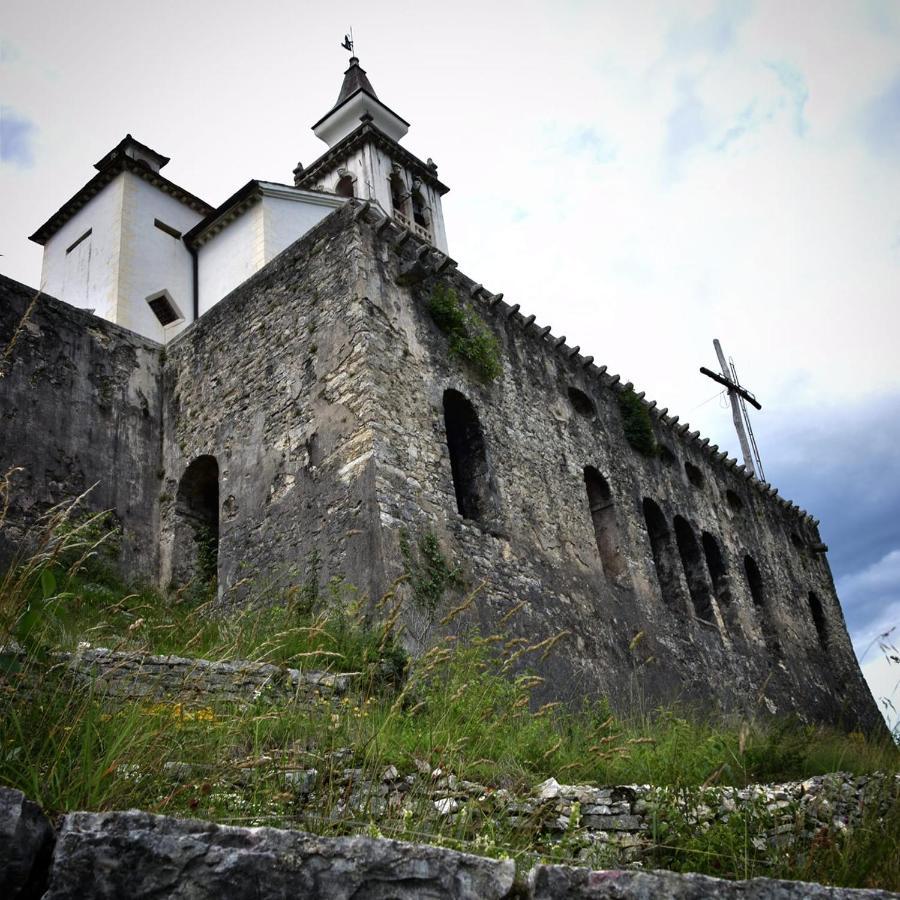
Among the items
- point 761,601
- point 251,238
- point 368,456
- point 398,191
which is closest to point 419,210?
point 398,191

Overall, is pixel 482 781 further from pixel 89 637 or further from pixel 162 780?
pixel 89 637

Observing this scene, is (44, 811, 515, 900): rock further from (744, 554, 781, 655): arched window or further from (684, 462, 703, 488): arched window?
(744, 554, 781, 655): arched window

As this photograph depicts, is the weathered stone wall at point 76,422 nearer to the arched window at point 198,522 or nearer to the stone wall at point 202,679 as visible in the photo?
the arched window at point 198,522

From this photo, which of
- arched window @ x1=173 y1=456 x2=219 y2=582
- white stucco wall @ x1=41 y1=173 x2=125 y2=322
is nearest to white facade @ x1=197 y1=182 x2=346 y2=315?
white stucco wall @ x1=41 y1=173 x2=125 y2=322

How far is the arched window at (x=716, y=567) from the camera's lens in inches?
630

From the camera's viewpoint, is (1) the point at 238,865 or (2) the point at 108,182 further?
(2) the point at 108,182

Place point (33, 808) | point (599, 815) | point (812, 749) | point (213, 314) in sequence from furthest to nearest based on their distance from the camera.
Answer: point (213, 314) → point (812, 749) → point (599, 815) → point (33, 808)

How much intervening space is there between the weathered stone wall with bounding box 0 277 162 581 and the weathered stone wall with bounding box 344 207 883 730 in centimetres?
421

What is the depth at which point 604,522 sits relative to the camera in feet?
44.2

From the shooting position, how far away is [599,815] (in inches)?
197

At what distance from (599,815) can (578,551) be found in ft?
23.4

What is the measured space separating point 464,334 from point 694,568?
21.7 feet

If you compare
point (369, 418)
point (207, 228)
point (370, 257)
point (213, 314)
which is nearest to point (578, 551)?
point (369, 418)

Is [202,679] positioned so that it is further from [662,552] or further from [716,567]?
[716,567]
